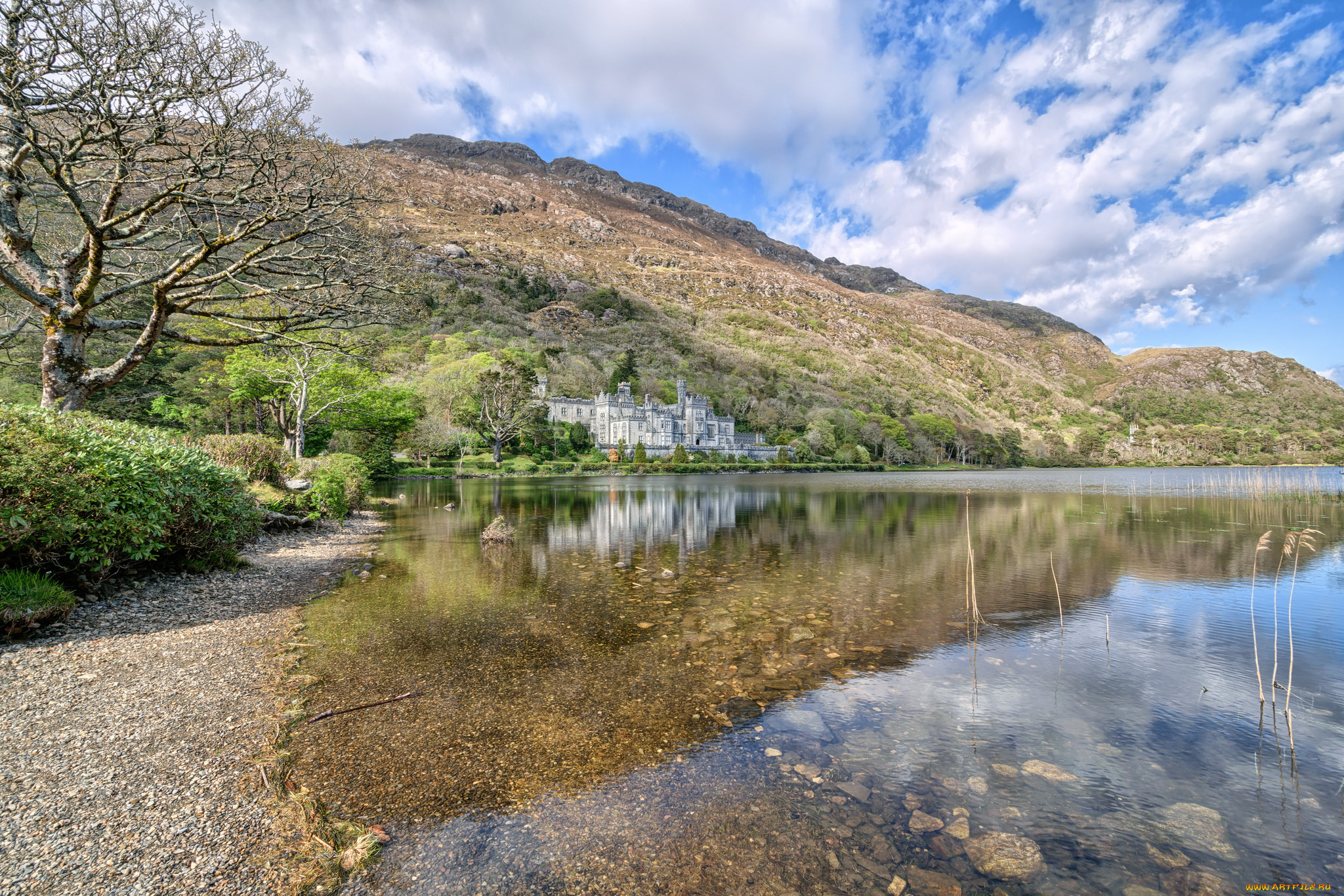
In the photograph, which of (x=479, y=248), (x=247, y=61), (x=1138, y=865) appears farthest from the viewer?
(x=479, y=248)

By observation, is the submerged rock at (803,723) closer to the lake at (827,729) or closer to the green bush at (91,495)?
the lake at (827,729)

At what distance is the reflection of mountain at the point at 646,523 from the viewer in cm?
1524

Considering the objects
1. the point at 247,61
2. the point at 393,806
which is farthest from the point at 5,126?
the point at 393,806

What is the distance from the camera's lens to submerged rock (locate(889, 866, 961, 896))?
3354 mm

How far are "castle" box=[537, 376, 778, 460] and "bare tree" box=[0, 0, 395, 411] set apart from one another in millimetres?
69884

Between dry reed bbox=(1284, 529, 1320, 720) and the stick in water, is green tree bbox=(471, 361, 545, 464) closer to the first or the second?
the stick in water

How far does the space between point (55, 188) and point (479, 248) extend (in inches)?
6784

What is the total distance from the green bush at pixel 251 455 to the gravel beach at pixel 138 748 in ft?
25.2

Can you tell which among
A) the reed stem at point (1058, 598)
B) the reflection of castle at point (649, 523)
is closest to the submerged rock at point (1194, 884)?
the reed stem at point (1058, 598)

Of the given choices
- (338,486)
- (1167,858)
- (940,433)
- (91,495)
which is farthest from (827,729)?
(940,433)

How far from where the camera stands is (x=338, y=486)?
1748 cm

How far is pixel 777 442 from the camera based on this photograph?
10762 centimetres

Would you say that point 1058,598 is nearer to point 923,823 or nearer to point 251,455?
point 923,823

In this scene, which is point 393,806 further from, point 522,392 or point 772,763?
point 522,392
